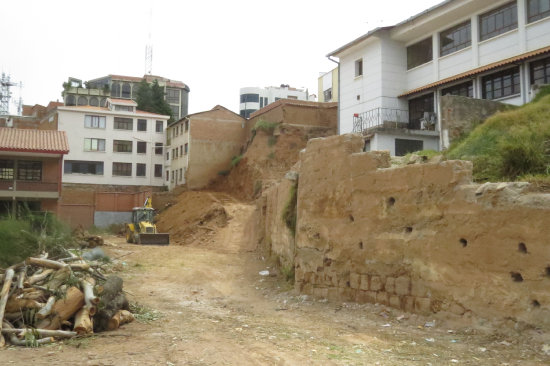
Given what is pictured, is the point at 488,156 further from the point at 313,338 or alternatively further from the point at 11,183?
the point at 11,183

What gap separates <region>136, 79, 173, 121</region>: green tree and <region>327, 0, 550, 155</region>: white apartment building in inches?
1492

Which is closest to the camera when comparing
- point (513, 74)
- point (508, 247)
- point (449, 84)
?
point (508, 247)

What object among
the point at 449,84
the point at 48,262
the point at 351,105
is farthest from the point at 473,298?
the point at 351,105

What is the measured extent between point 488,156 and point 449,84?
14.0m

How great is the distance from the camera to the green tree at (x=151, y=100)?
6181 cm

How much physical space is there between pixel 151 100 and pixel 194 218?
1354 inches

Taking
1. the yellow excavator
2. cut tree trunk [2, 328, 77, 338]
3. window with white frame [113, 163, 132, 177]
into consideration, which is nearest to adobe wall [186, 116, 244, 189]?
window with white frame [113, 163, 132, 177]

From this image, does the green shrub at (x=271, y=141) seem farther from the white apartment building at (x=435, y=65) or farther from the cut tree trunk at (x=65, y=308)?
the cut tree trunk at (x=65, y=308)

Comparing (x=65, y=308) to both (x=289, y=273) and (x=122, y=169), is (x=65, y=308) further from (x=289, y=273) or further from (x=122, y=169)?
(x=122, y=169)

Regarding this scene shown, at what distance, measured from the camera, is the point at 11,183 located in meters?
26.8

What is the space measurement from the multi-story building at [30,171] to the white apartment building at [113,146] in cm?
1948

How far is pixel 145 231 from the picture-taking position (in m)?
27.0

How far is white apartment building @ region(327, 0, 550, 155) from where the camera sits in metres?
19.3

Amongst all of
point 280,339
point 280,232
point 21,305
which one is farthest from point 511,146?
point 21,305
